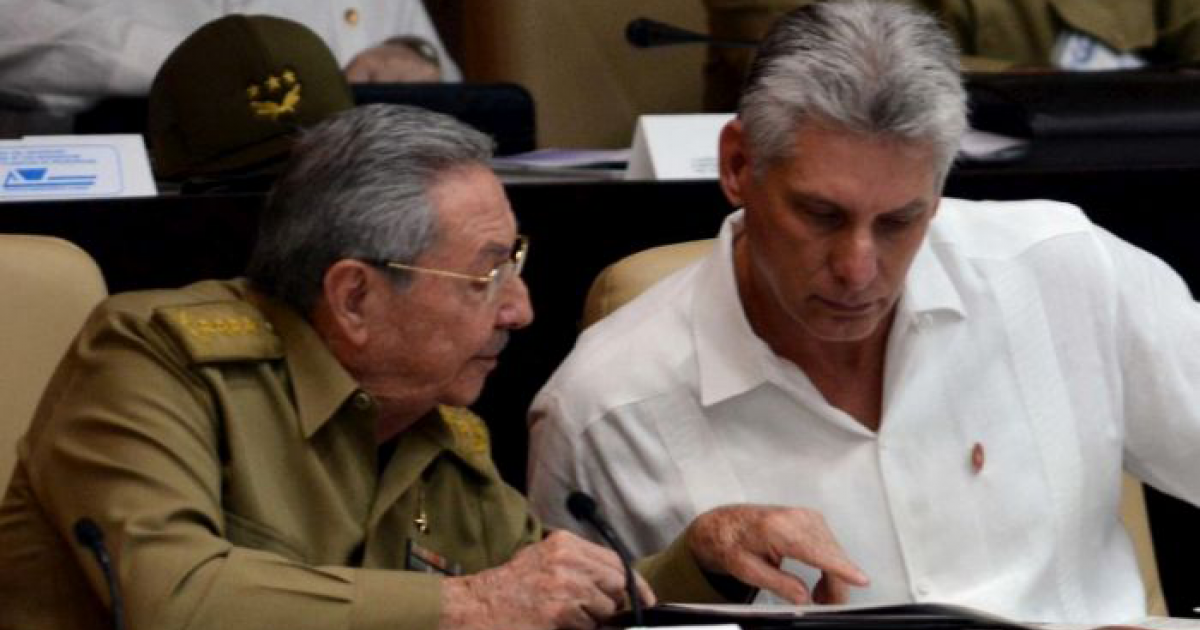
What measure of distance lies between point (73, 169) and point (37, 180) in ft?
0.18

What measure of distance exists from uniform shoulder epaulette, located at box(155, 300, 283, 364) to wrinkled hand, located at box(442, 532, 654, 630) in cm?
31

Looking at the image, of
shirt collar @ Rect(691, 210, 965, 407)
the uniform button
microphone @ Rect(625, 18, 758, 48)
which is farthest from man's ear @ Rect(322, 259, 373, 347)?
microphone @ Rect(625, 18, 758, 48)

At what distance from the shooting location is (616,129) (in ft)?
14.5

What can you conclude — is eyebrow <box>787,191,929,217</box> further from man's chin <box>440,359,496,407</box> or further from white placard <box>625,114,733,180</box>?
white placard <box>625,114,733,180</box>

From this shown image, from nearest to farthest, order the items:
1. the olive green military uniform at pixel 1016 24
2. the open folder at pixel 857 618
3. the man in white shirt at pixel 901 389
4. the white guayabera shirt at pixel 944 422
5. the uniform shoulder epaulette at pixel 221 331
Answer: the open folder at pixel 857 618
the uniform shoulder epaulette at pixel 221 331
the man in white shirt at pixel 901 389
the white guayabera shirt at pixel 944 422
the olive green military uniform at pixel 1016 24

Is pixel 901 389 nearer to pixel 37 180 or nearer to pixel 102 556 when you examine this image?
pixel 102 556

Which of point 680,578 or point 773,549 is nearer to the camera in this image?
point 773,549

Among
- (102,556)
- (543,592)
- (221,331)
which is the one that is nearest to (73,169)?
(221,331)

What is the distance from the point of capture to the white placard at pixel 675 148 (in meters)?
3.11

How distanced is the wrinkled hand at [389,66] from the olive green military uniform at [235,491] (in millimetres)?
1964

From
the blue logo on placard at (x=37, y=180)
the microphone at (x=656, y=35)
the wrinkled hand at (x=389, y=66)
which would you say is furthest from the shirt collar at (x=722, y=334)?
the wrinkled hand at (x=389, y=66)

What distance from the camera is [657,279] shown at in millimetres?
2752

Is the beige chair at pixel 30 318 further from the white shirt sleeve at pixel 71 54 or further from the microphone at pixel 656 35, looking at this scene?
the microphone at pixel 656 35

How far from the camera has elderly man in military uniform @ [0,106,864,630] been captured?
81.7 inches
